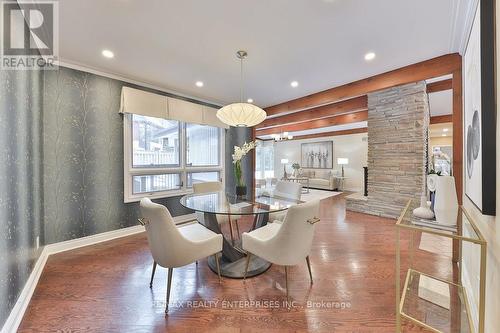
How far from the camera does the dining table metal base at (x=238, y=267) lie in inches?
84.6

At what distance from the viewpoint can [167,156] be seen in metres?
3.91

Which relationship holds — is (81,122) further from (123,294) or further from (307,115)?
(307,115)

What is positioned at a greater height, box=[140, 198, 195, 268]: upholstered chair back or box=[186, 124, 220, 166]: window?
box=[186, 124, 220, 166]: window

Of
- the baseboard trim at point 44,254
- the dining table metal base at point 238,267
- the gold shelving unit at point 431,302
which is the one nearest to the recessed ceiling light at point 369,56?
the gold shelving unit at point 431,302

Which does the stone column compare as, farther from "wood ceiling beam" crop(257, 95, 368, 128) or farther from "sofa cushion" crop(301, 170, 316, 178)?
"sofa cushion" crop(301, 170, 316, 178)

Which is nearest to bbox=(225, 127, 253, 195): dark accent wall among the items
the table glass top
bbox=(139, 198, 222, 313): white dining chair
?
the table glass top

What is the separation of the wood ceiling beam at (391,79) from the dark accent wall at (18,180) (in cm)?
410

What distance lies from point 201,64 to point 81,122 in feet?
6.11

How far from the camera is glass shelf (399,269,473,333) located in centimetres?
150

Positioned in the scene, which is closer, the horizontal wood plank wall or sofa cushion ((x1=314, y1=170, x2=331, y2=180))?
the horizontal wood plank wall

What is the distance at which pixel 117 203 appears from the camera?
324 cm

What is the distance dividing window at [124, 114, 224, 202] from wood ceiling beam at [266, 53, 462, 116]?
7.27 feet

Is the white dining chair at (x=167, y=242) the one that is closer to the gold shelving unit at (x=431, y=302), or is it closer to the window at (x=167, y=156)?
the gold shelving unit at (x=431, y=302)

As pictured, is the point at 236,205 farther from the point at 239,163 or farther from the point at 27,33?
the point at 27,33
